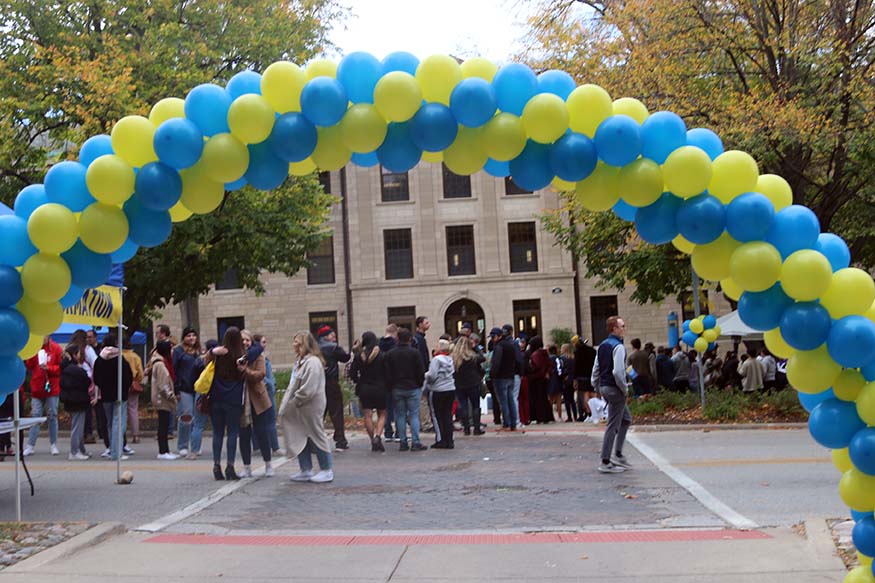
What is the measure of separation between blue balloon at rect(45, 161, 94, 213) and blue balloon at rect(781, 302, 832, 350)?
14.6ft

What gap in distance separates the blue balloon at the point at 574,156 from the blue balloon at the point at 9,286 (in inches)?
139

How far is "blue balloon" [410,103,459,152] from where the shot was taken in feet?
19.9

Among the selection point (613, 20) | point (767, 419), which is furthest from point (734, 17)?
point (767, 419)

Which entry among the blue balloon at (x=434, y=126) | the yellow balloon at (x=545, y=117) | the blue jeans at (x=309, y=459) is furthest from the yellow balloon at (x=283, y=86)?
the blue jeans at (x=309, y=459)

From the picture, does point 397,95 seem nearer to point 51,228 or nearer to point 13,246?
point 51,228

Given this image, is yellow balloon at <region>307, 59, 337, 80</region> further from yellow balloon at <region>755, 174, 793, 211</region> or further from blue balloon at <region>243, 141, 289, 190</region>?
yellow balloon at <region>755, 174, 793, 211</region>

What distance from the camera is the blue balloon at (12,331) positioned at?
235 inches

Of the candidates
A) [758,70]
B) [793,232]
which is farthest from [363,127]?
[758,70]

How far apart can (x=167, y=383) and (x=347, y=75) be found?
9528 millimetres

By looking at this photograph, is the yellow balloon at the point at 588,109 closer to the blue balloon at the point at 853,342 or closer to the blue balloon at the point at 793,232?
the blue balloon at the point at 793,232

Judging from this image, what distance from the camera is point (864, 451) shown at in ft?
17.9

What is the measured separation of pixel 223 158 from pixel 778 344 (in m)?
3.77

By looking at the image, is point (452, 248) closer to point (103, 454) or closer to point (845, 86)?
point (845, 86)

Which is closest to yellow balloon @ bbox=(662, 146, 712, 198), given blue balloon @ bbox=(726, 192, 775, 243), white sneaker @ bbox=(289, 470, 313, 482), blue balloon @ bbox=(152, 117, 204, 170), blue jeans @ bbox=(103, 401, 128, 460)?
blue balloon @ bbox=(726, 192, 775, 243)
